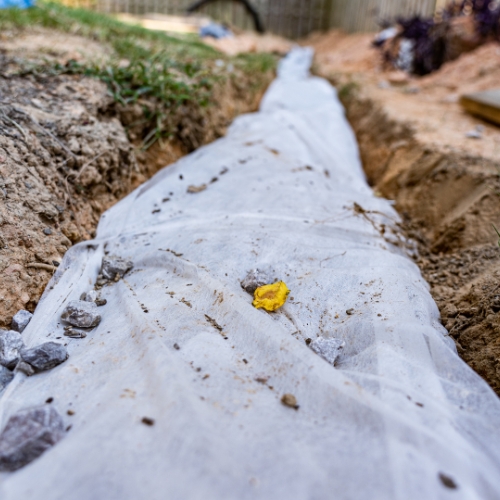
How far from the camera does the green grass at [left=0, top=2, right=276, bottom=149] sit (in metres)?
2.22

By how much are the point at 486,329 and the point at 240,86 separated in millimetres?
2924

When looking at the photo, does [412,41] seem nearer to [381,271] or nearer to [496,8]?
[496,8]

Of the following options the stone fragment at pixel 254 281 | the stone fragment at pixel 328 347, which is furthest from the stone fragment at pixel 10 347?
the stone fragment at pixel 328 347

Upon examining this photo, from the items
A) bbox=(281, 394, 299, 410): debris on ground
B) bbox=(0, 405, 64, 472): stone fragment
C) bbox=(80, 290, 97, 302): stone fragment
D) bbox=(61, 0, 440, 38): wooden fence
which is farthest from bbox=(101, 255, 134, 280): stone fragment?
bbox=(61, 0, 440, 38): wooden fence

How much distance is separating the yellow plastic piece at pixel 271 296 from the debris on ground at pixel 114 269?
50 centimetres

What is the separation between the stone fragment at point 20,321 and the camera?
3.95ft

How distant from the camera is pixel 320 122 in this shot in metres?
3.24

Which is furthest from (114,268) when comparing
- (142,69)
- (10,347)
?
(142,69)

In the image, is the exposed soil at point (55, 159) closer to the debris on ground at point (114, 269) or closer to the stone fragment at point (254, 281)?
the debris on ground at point (114, 269)

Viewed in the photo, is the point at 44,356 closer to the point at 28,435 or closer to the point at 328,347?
the point at 28,435

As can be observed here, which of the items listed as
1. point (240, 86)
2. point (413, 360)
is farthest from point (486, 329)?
point (240, 86)

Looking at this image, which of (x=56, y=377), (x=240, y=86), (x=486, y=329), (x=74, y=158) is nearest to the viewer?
(x=56, y=377)

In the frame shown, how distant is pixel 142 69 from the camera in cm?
235

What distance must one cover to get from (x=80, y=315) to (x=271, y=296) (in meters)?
0.56
